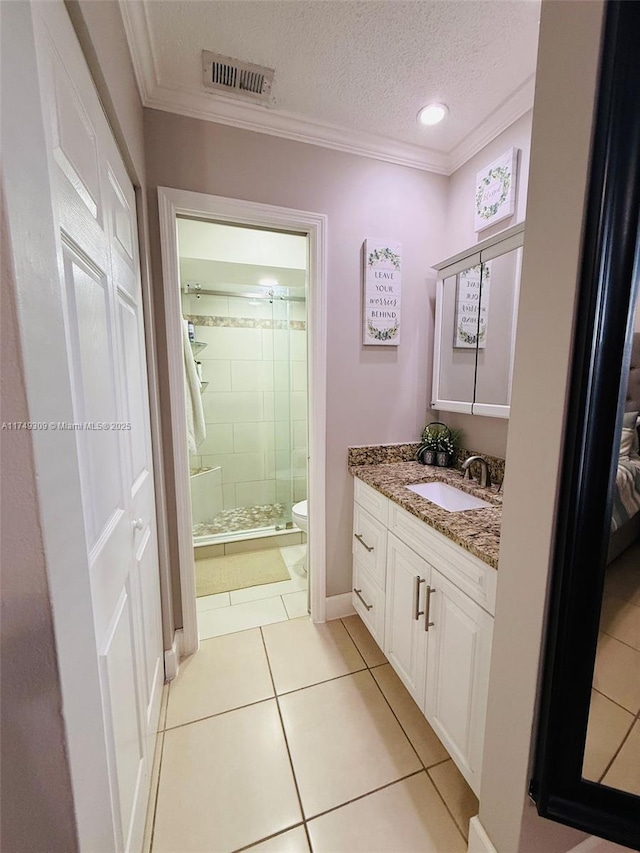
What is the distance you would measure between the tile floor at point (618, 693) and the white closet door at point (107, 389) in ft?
3.63

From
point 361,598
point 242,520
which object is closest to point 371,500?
point 361,598

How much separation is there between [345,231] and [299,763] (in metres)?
2.32

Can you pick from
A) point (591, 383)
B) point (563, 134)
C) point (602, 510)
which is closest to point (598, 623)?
point (602, 510)

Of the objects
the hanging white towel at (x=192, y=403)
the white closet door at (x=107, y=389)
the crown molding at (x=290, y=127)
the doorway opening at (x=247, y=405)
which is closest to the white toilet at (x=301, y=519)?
the doorway opening at (x=247, y=405)

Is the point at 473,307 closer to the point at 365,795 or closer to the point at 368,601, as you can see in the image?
the point at 368,601

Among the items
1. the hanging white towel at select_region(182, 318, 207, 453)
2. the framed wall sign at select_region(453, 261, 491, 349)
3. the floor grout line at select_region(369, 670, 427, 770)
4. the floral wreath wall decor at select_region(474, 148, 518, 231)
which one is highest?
the floral wreath wall decor at select_region(474, 148, 518, 231)

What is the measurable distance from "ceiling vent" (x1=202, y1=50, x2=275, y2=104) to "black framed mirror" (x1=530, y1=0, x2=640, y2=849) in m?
1.25

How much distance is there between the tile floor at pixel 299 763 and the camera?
1.03 metres

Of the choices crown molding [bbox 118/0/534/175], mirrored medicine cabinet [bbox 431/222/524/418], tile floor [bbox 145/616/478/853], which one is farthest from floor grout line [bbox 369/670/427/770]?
crown molding [bbox 118/0/534/175]

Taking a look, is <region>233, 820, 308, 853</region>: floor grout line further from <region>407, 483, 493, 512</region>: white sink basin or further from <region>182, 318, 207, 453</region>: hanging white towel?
<region>182, 318, 207, 453</region>: hanging white towel

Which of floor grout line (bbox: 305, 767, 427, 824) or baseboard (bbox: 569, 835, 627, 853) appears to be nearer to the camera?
baseboard (bbox: 569, 835, 627, 853)

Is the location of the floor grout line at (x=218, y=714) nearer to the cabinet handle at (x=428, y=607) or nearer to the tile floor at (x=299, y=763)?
the tile floor at (x=299, y=763)

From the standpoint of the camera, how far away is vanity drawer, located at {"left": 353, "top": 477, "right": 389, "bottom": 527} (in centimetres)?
157

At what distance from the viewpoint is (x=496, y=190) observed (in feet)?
5.14
